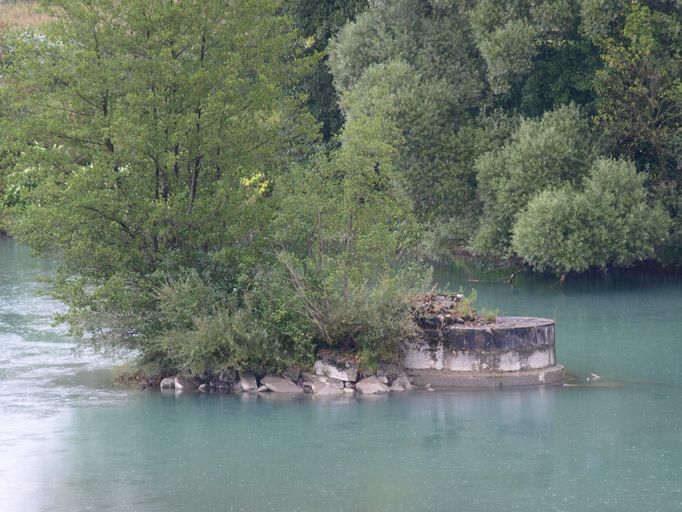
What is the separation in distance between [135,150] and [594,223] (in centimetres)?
1939

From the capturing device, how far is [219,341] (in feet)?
87.9

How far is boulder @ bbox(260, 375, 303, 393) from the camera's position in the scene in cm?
2741

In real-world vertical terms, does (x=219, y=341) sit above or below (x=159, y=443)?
above

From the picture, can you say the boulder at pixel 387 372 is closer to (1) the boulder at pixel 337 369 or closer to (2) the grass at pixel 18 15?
(1) the boulder at pixel 337 369

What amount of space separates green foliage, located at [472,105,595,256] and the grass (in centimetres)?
3788

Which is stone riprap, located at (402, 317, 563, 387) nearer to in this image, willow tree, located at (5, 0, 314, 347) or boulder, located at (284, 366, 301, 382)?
boulder, located at (284, 366, 301, 382)

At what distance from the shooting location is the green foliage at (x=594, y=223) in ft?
140

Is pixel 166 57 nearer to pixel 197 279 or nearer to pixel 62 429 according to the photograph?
pixel 197 279

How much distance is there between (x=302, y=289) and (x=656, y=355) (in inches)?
386

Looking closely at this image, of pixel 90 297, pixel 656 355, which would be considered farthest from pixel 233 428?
pixel 656 355

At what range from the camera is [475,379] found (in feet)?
89.2

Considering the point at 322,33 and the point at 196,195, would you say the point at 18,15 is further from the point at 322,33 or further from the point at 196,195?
the point at 196,195

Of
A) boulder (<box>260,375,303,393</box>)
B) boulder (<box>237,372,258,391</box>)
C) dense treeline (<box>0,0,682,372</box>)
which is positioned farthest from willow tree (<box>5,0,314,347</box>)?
boulder (<box>260,375,303,393</box>)

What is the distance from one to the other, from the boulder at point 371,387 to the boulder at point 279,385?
1259 millimetres
